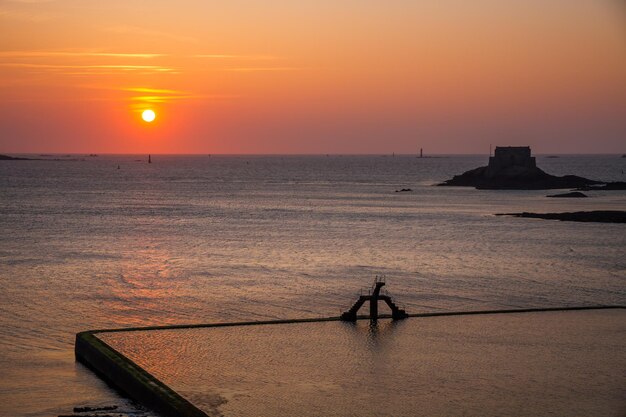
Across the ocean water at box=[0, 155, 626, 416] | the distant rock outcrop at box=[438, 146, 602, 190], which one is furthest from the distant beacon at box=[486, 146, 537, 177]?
the ocean water at box=[0, 155, 626, 416]

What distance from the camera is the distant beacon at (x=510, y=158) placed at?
5694 inches

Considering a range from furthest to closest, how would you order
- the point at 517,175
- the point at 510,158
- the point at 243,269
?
1. the point at 517,175
2. the point at 510,158
3. the point at 243,269

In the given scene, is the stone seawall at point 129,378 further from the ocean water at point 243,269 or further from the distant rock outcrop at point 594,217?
the distant rock outcrop at point 594,217

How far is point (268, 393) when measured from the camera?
1931 cm

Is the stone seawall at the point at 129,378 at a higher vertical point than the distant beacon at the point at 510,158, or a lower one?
lower

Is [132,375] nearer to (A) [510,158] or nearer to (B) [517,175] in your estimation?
(A) [510,158]

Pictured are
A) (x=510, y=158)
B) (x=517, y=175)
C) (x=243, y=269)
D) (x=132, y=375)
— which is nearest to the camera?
(x=132, y=375)

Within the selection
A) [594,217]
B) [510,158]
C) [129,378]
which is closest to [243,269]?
[129,378]

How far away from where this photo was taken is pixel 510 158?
148 m

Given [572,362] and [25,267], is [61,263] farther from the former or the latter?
[572,362]

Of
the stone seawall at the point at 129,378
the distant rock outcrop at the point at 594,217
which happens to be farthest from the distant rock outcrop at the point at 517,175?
the stone seawall at the point at 129,378

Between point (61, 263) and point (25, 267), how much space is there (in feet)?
7.40

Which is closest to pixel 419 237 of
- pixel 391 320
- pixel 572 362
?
pixel 391 320

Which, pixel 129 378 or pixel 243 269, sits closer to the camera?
pixel 129 378
